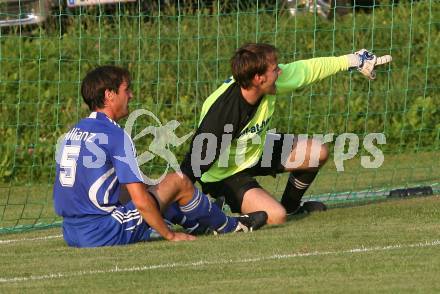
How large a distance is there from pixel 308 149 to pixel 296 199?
0.45 meters

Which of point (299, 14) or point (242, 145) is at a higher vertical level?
point (299, 14)

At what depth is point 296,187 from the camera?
9711 mm

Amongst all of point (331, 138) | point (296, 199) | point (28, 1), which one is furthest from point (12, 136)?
point (296, 199)

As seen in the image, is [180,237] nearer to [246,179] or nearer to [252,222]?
[252,222]

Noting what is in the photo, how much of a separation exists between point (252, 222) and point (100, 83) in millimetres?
1628

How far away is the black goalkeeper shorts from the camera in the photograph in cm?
923

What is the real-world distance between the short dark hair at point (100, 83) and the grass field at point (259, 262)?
1.01m

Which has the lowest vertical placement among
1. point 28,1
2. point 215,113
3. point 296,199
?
point 296,199

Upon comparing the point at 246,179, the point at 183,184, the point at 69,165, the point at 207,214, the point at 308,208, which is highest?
the point at 69,165

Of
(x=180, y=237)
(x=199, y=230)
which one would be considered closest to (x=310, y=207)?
(x=199, y=230)

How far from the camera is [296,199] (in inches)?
383

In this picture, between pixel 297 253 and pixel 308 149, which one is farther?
pixel 308 149

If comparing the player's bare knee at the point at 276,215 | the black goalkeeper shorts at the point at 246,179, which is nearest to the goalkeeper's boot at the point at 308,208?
the black goalkeeper shorts at the point at 246,179

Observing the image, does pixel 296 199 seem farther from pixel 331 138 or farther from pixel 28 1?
pixel 28 1
